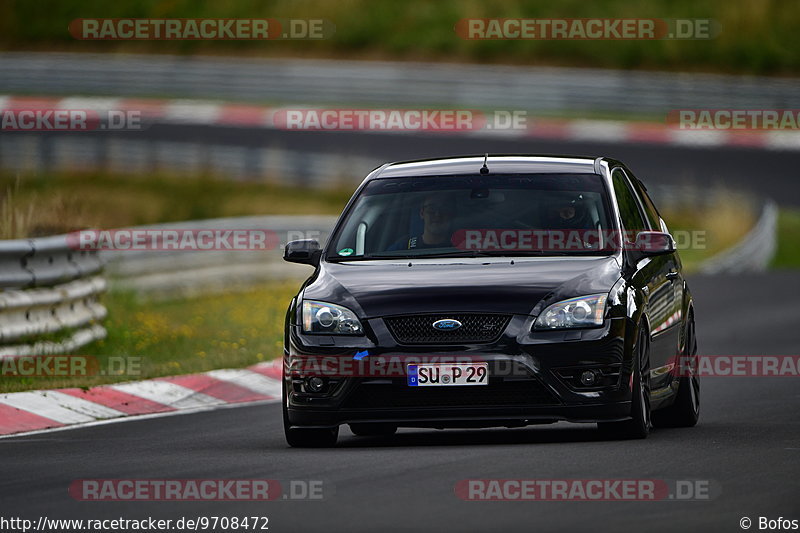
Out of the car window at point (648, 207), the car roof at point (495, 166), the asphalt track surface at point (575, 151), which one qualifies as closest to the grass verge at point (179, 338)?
the car roof at point (495, 166)

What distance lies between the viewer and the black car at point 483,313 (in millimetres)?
10102

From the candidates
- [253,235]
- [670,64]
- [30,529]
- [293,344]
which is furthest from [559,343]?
[670,64]

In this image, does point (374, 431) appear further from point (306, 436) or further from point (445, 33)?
point (445, 33)

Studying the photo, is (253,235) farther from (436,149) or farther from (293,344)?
(436,149)

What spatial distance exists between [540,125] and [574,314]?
29737 mm

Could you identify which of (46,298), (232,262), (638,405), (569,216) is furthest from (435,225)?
(232,262)

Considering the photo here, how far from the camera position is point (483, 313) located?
1013 cm

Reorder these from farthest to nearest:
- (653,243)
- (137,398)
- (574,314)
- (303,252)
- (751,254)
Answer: (751,254)
(137,398)
(303,252)
(653,243)
(574,314)

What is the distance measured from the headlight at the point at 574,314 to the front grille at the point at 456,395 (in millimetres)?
332

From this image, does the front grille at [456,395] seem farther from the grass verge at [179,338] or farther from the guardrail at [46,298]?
the guardrail at [46,298]

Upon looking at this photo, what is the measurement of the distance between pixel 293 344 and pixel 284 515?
105 inches

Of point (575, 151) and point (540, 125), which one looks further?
point (540, 125)

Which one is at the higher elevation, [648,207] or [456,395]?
[648,207]

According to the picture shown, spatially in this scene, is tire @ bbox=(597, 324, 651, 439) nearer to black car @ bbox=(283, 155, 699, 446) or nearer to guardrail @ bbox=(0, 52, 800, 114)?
black car @ bbox=(283, 155, 699, 446)
